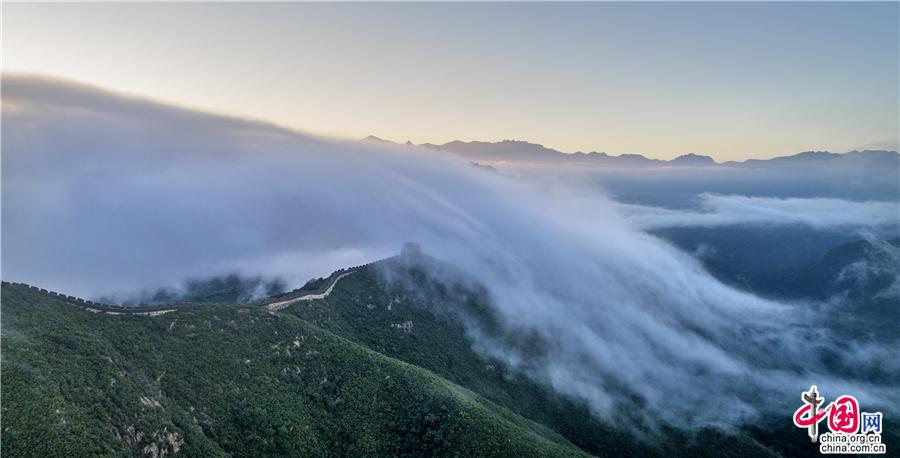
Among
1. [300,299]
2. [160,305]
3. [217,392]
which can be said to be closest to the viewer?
[217,392]

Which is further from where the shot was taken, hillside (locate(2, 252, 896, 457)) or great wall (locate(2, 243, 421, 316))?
great wall (locate(2, 243, 421, 316))

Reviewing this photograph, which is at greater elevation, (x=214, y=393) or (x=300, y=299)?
(x=300, y=299)

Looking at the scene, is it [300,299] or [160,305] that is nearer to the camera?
[160,305]

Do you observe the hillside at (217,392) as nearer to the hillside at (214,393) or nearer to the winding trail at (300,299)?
the hillside at (214,393)

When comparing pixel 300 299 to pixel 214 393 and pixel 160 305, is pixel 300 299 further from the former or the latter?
pixel 214 393

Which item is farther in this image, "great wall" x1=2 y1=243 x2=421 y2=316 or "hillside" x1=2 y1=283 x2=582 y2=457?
"great wall" x1=2 y1=243 x2=421 y2=316

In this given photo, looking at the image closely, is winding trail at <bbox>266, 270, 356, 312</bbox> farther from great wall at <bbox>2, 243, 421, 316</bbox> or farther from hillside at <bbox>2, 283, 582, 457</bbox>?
hillside at <bbox>2, 283, 582, 457</bbox>

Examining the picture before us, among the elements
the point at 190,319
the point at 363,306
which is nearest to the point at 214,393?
the point at 190,319

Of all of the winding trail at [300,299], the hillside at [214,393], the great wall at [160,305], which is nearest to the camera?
the hillside at [214,393]

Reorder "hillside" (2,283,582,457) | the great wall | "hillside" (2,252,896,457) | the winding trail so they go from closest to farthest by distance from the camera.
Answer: "hillside" (2,283,582,457) → "hillside" (2,252,896,457) → the great wall → the winding trail

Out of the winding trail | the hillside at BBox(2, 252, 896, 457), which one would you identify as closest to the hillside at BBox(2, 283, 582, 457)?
the hillside at BBox(2, 252, 896, 457)

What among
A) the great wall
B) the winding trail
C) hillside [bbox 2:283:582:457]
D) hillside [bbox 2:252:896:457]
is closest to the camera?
hillside [bbox 2:283:582:457]

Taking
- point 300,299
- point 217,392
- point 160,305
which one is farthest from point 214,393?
point 300,299

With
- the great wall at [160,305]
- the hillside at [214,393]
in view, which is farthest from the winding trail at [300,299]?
the hillside at [214,393]
